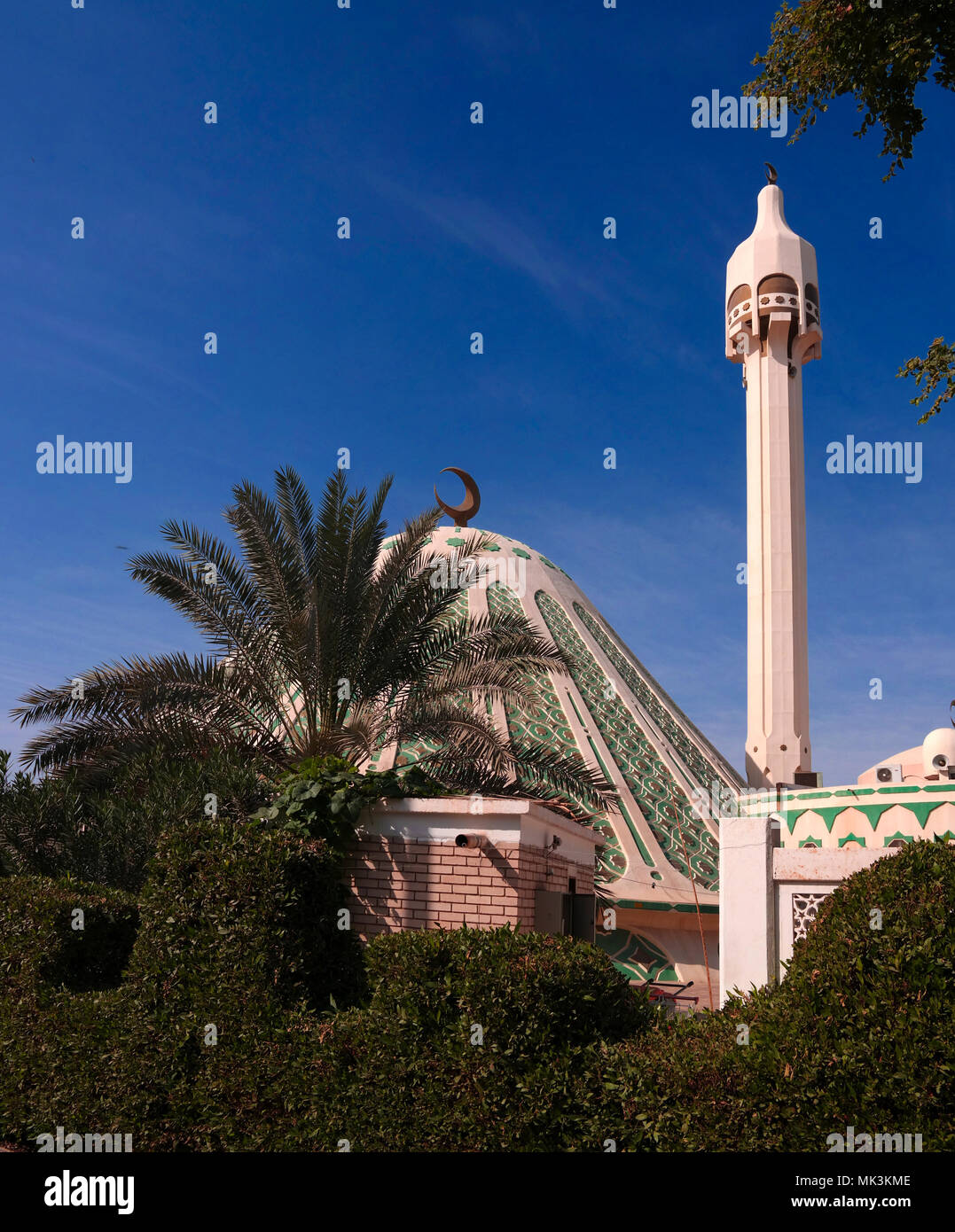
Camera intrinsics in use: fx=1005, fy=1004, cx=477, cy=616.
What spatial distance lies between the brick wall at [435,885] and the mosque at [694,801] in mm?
13

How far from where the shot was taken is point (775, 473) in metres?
17.0

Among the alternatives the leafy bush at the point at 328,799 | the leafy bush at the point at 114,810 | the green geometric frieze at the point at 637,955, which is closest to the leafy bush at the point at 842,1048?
the leafy bush at the point at 328,799

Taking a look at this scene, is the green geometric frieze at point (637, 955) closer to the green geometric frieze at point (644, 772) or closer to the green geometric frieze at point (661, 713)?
the green geometric frieze at point (644, 772)

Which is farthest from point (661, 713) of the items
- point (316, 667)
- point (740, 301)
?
point (316, 667)

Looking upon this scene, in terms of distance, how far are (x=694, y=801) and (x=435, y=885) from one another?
9.91m

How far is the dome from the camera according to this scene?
13836 millimetres

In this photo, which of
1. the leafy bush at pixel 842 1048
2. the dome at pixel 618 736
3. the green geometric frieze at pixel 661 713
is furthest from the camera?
the green geometric frieze at pixel 661 713

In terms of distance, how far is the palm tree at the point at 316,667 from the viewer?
889 centimetres

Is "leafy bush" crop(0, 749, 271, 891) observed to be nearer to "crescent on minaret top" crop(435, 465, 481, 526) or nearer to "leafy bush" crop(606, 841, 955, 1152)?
"leafy bush" crop(606, 841, 955, 1152)

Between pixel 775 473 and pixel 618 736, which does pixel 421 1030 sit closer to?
pixel 618 736

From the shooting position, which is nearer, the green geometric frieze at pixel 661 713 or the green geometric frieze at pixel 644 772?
the green geometric frieze at pixel 644 772

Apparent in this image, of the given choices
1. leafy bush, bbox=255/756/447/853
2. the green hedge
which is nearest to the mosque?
leafy bush, bbox=255/756/447/853

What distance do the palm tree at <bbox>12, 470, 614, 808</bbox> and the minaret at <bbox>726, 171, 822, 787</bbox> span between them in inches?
311

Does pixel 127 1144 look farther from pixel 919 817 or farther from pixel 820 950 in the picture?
pixel 919 817
